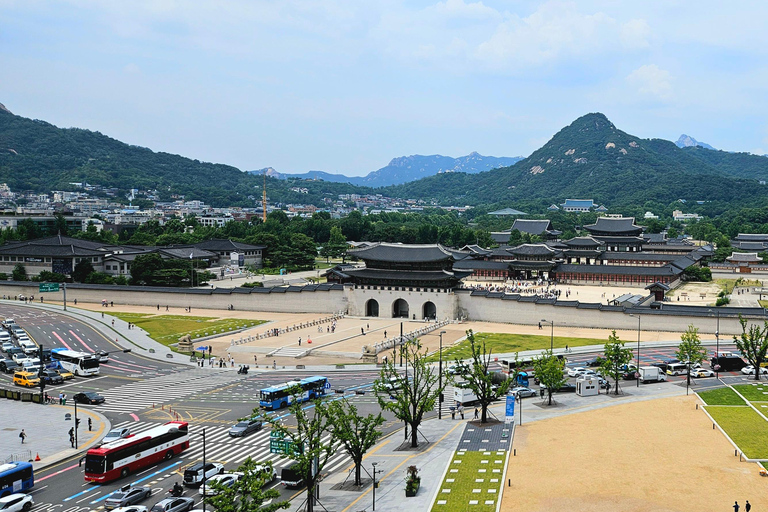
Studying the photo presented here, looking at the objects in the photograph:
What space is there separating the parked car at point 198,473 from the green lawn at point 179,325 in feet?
121

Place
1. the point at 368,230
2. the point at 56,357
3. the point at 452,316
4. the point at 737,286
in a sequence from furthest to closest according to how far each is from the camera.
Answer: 1. the point at 368,230
2. the point at 737,286
3. the point at 452,316
4. the point at 56,357

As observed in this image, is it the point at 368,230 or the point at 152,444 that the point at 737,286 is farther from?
the point at 152,444

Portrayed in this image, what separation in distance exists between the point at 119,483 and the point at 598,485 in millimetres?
20710

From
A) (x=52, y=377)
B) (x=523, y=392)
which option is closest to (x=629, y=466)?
(x=523, y=392)

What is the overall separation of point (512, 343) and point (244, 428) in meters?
33.0

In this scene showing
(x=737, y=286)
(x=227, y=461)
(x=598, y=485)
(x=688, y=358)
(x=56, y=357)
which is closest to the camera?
(x=598, y=485)

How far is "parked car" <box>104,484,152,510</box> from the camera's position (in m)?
27.4

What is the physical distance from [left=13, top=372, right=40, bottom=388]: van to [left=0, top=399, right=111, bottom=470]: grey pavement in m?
3.65

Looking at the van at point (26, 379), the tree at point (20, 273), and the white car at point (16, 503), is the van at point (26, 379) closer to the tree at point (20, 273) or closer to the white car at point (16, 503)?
the white car at point (16, 503)

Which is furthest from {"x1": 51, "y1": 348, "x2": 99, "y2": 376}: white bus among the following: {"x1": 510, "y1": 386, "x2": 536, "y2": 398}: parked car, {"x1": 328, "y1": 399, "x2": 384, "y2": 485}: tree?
{"x1": 510, "y1": 386, "x2": 536, "y2": 398}: parked car

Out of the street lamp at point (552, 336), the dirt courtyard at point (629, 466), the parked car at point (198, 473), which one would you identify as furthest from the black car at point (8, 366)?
the street lamp at point (552, 336)

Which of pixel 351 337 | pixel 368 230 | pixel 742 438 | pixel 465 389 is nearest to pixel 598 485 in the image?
pixel 742 438

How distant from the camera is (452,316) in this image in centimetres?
7881

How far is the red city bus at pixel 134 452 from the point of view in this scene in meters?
30.4
